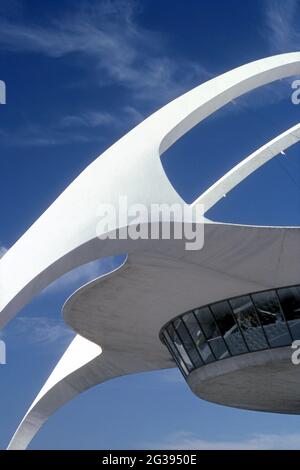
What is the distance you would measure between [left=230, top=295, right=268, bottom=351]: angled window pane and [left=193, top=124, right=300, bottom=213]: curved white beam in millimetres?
11357

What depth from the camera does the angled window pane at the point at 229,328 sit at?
28422 millimetres

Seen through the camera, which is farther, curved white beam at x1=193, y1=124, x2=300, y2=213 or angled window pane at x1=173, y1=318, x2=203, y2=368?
curved white beam at x1=193, y1=124, x2=300, y2=213

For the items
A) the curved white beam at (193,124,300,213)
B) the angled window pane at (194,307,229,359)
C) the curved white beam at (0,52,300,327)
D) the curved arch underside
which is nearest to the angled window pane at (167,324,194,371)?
the curved arch underside

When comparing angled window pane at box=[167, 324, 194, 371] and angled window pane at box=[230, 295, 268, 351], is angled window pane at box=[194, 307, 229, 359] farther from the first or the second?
angled window pane at box=[167, 324, 194, 371]

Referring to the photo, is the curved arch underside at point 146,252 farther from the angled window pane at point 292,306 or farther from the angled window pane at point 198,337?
the angled window pane at point 292,306

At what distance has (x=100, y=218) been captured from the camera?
68.5 feet

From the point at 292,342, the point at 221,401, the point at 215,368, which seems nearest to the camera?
the point at 292,342

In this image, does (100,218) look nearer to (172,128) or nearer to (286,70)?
(172,128)

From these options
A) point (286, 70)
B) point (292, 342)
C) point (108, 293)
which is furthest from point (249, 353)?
point (286, 70)

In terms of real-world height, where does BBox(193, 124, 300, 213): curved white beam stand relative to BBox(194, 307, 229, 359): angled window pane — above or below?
above

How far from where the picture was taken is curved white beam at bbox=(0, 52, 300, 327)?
797 inches

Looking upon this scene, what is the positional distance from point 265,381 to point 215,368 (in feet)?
7.23

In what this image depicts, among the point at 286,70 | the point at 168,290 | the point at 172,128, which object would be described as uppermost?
the point at 286,70

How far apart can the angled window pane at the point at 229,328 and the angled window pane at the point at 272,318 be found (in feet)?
4.07
